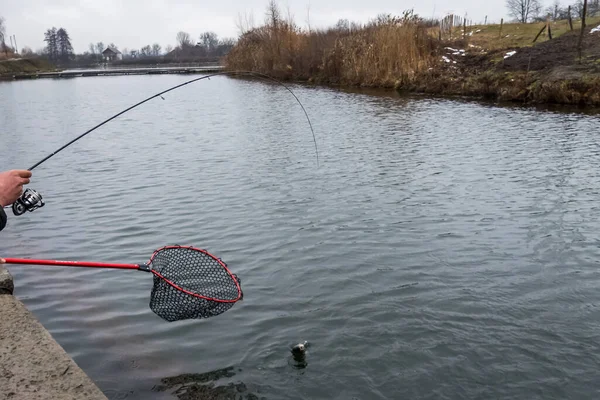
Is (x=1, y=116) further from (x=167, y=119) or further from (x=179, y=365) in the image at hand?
(x=179, y=365)

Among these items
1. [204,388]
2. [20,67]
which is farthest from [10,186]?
[20,67]

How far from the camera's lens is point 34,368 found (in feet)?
13.7

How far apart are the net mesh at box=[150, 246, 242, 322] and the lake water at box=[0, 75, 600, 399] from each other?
62 cm

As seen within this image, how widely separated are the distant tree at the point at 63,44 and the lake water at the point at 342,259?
591 ft

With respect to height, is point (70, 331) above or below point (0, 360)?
below

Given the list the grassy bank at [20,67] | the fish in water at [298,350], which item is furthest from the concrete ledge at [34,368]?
the grassy bank at [20,67]

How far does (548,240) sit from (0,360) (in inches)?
305

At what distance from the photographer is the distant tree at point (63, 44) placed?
178375 mm

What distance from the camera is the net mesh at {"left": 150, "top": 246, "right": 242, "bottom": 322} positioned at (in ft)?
17.9

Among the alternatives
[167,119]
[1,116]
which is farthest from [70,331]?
[1,116]

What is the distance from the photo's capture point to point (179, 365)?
5.70m

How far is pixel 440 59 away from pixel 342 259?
32950 millimetres

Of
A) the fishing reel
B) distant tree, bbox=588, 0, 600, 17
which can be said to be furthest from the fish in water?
distant tree, bbox=588, 0, 600, 17

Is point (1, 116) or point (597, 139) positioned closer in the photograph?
point (597, 139)
